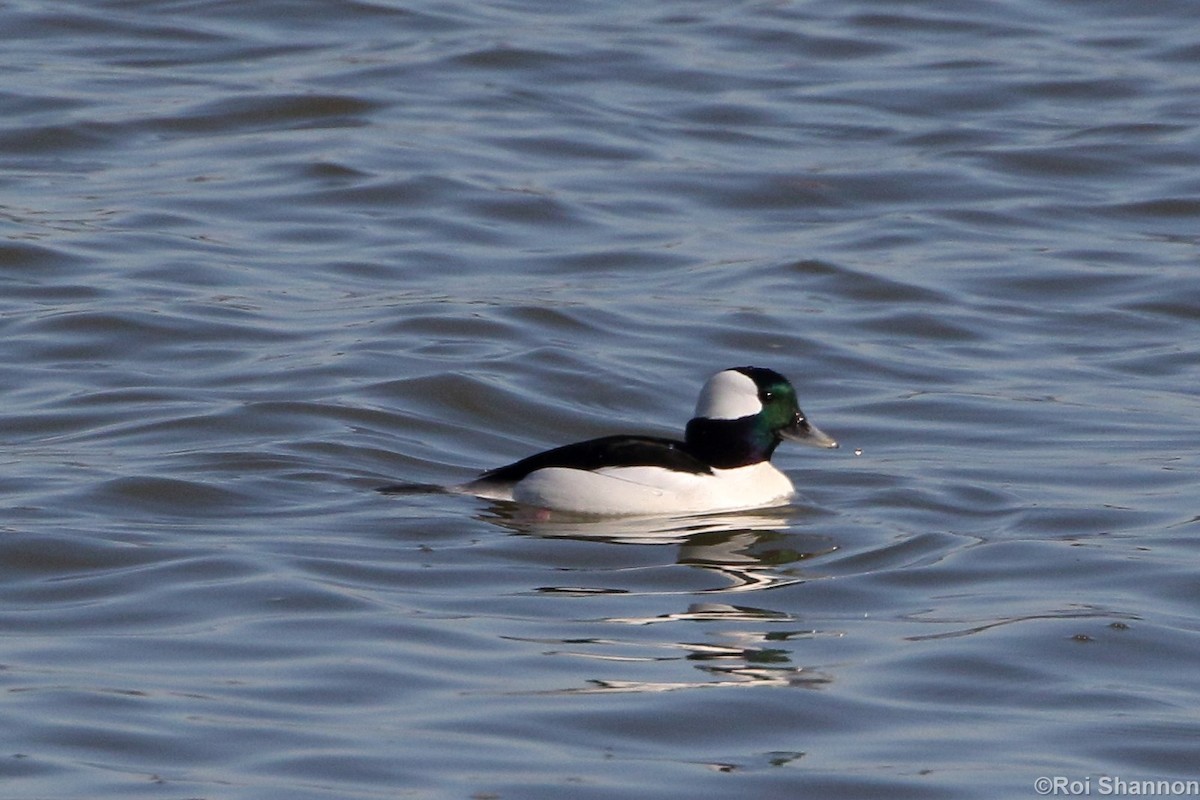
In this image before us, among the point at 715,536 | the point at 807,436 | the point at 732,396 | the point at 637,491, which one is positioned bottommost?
the point at 715,536

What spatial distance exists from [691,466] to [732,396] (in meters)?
0.40

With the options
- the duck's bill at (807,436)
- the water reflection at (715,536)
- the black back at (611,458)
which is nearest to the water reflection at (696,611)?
the water reflection at (715,536)

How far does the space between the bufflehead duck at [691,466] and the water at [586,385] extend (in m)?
0.16

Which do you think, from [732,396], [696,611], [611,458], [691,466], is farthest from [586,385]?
[696,611]

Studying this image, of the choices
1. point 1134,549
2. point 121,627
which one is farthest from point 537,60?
point 121,627

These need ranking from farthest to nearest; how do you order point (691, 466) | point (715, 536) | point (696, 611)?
point (691, 466), point (715, 536), point (696, 611)

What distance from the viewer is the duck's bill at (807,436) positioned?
994 cm

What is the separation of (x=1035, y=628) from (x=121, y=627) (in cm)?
317

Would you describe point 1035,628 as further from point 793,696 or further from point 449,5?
point 449,5

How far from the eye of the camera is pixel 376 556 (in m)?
8.63

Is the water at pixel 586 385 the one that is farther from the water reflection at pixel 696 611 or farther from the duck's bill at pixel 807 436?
the duck's bill at pixel 807 436

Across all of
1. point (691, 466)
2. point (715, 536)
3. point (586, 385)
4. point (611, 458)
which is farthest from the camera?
point (586, 385)

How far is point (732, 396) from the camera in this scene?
9.83 meters

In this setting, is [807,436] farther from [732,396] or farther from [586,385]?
[586,385]
